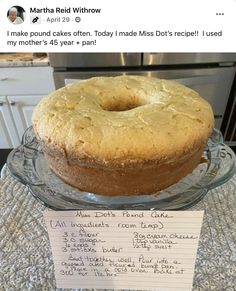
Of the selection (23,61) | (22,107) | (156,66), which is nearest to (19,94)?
(22,107)

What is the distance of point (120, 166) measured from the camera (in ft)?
1.12

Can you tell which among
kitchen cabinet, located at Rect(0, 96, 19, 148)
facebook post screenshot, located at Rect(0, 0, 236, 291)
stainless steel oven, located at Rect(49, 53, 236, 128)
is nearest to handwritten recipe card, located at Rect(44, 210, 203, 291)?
facebook post screenshot, located at Rect(0, 0, 236, 291)

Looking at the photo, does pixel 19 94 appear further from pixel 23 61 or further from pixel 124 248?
pixel 124 248

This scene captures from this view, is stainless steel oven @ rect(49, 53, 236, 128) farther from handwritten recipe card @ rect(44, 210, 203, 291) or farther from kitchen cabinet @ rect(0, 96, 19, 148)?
handwritten recipe card @ rect(44, 210, 203, 291)

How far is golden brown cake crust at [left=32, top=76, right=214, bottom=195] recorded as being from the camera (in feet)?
1.11

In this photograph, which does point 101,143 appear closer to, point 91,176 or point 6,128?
point 91,176

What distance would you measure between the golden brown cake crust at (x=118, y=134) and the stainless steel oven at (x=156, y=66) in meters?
0.89

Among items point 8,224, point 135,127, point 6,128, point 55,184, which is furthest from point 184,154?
point 6,128

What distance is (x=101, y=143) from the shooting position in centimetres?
34

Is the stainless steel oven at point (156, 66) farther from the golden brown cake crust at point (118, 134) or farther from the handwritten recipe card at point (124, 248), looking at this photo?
the handwritten recipe card at point (124, 248)

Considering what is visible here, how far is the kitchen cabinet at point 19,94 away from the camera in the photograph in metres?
1.37
